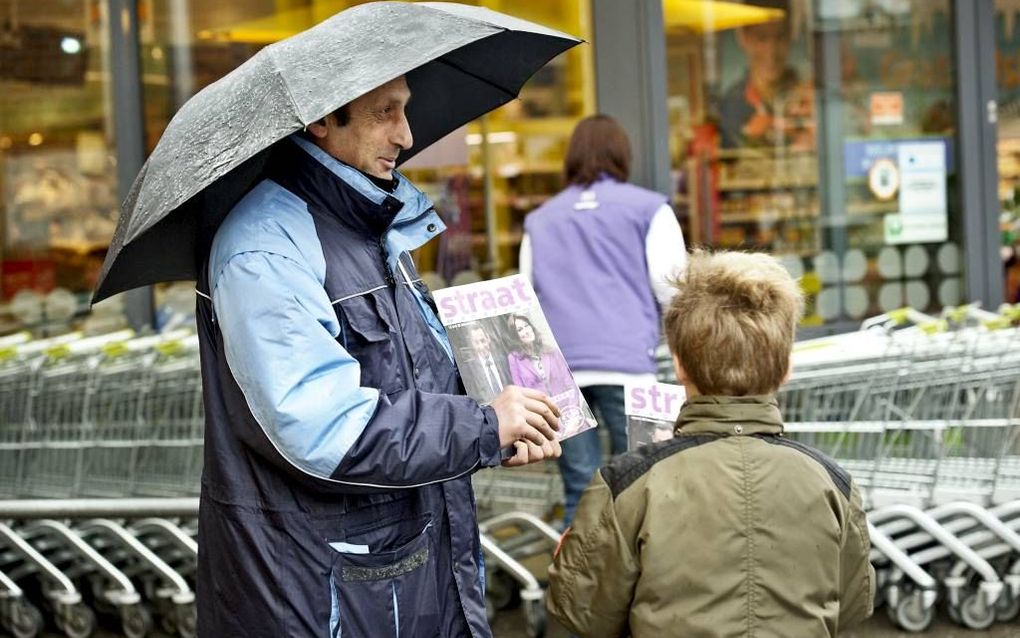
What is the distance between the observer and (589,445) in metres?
5.85

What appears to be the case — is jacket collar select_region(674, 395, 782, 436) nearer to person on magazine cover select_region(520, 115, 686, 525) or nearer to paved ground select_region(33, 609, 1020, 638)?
person on magazine cover select_region(520, 115, 686, 525)

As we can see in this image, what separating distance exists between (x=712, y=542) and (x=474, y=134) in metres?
6.65

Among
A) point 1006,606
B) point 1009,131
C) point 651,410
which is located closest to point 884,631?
point 1006,606

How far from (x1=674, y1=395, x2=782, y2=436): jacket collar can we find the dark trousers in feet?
9.82

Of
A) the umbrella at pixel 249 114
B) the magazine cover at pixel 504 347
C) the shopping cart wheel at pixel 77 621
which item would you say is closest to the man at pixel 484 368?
the magazine cover at pixel 504 347

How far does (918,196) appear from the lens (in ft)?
28.7

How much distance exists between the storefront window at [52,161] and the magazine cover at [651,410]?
6.09 m

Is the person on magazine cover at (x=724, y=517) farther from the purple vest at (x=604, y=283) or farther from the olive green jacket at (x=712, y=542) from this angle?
the purple vest at (x=604, y=283)

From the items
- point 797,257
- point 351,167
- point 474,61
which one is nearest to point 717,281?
point 351,167

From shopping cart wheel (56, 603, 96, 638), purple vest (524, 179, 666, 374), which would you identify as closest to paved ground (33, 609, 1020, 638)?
purple vest (524, 179, 666, 374)

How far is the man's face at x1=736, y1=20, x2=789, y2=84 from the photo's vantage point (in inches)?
348

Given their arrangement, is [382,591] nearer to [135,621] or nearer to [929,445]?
[135,621]

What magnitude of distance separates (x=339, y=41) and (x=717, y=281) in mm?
843

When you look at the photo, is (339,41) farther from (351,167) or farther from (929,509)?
(929,509)
